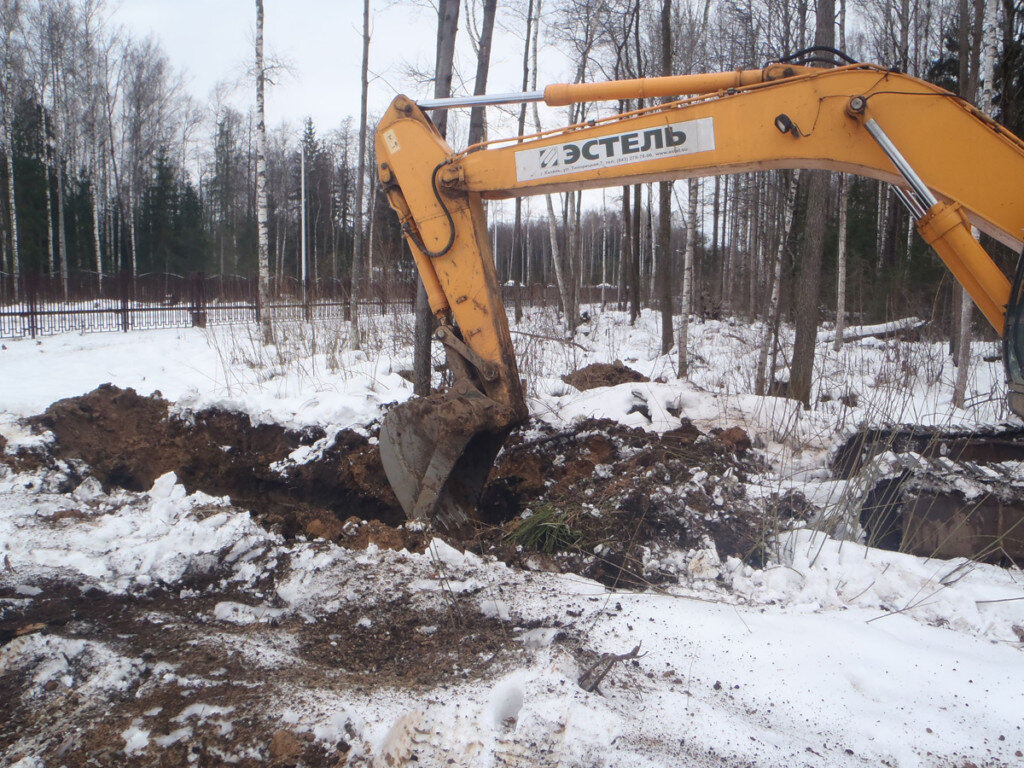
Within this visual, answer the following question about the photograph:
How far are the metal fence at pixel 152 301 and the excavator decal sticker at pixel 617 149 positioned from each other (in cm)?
701

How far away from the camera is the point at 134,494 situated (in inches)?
203

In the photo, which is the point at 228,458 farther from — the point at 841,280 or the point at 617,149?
the point at 841,280

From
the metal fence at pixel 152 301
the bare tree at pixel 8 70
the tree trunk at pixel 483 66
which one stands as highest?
the bare tree at pixel 8 70

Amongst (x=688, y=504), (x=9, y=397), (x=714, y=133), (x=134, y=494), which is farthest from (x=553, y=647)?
(x=9, y=397)

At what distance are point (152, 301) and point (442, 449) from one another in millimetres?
15987

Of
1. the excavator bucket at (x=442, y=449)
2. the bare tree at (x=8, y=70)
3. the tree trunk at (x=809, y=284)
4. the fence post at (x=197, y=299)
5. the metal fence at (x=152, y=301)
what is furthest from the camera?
the bare tree at (x=8, y=70)

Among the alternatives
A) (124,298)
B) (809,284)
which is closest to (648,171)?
(809,284)

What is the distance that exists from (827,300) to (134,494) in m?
22.8

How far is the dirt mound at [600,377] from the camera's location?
316 inches

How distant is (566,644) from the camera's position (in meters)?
3.21

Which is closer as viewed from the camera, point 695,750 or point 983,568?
point 695,750

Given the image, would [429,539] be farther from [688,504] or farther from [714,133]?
[714,133]

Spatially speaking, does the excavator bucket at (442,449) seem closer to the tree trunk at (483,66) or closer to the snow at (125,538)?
the snow at (125,538)

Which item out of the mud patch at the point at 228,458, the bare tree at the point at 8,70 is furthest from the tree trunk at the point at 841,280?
the bare tree at the point at 8,70
